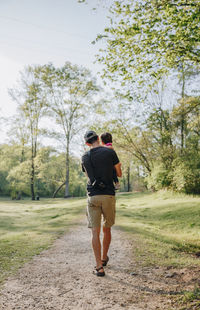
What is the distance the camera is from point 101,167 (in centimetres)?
443

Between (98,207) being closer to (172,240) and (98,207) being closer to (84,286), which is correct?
(84,286)

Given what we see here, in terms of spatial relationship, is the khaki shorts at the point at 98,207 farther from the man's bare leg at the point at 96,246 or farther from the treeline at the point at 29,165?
the treeline at the point at 29,165

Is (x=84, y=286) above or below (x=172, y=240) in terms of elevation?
above

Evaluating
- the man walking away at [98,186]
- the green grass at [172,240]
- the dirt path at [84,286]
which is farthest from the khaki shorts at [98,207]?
the green grass at [172,240]

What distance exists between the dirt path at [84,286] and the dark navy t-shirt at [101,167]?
1.51m

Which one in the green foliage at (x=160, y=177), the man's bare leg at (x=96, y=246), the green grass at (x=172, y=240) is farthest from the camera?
the green foliage at (x=160, y=177)

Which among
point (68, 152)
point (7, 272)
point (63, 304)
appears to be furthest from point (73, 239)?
point (68, 152)

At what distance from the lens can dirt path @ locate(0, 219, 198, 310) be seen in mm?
3332

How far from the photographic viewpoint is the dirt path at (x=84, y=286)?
3332 mm

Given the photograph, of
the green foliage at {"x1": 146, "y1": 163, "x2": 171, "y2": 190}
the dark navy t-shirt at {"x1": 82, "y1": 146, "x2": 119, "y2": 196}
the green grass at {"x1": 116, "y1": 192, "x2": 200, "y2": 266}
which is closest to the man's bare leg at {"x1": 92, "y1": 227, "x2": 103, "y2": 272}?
the dark navy t-shirt at {"x1": 82, "y1": 146, "x2": 119, "y2": 196}

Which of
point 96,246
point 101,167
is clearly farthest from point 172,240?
point 101,167

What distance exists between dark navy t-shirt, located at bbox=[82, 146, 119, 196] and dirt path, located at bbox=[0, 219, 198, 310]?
4.95ft

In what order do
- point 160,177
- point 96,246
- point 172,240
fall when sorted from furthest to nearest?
1. point 160,177
2. point 172,240
3. point 96,246

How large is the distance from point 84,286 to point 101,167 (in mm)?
1984
